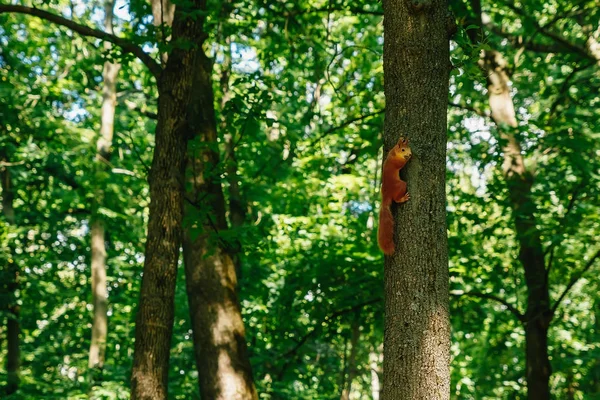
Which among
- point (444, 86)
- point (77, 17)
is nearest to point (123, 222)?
point (77, 17)

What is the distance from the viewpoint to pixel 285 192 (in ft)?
50.1

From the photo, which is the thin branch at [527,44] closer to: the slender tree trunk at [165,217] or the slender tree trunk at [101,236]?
the slender tree trunk at [165,217]

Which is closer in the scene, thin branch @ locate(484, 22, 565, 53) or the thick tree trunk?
the thick tree trunk

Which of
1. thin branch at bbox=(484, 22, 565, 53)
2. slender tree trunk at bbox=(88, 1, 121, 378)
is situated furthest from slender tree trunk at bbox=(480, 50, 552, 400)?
slender tree trunk at bbox=(88, 1, 121, 378)

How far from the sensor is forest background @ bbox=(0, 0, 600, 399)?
7.45m

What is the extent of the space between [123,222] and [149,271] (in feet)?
33.3

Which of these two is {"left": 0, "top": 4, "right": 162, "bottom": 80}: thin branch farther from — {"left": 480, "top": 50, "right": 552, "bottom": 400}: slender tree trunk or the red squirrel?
{"left": 480, "top": 50, "right": 552, "bottom": 400}: slender tree trunk

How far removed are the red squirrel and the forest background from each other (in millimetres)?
921

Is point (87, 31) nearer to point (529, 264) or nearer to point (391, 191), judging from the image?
point (391, 191)

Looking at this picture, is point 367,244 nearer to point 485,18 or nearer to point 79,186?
point 485,18

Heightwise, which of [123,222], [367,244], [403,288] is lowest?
[403,288]

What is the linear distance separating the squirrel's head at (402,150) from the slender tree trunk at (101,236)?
10318 mm

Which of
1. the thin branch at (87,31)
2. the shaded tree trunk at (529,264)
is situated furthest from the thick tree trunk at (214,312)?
the shaded tree trunk at (529,264)

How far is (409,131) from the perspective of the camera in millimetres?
3629
